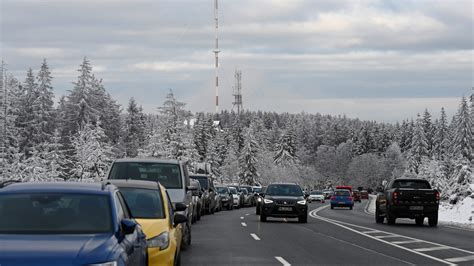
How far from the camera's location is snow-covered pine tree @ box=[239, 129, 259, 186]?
5192 inches

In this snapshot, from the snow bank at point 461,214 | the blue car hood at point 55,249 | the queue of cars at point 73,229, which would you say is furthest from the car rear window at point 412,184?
the blue car hood at point 55,249

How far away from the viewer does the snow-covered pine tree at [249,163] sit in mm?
131875

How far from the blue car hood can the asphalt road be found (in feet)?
25.6

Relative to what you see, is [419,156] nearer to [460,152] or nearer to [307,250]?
[460,152]

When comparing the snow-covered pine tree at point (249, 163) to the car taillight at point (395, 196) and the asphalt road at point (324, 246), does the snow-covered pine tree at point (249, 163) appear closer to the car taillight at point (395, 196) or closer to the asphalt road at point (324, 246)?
the car taillight at point (395, 196)

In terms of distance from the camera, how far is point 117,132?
394 feet

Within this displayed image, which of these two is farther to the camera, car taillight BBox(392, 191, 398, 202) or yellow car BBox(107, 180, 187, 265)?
car taillight BBox(392, 191, 398, 202)

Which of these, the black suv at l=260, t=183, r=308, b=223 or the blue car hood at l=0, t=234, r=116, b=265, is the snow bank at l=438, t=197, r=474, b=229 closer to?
the black suv at l=260, t=183, r=308, b=223

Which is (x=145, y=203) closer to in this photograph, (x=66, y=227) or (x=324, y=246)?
(x=66, y=227)

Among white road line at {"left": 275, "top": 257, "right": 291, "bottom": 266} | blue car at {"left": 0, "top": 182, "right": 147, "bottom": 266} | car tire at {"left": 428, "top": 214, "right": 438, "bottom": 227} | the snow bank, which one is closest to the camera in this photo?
blue car at {"left": 0, "top": 182, "right": 147, "bottom": 266}

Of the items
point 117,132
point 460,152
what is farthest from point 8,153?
point 460,152

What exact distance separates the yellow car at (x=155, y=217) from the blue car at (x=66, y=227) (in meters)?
1.85

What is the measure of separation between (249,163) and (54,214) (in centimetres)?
12397

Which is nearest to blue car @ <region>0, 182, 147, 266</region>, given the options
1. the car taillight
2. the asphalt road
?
the asphalt road
